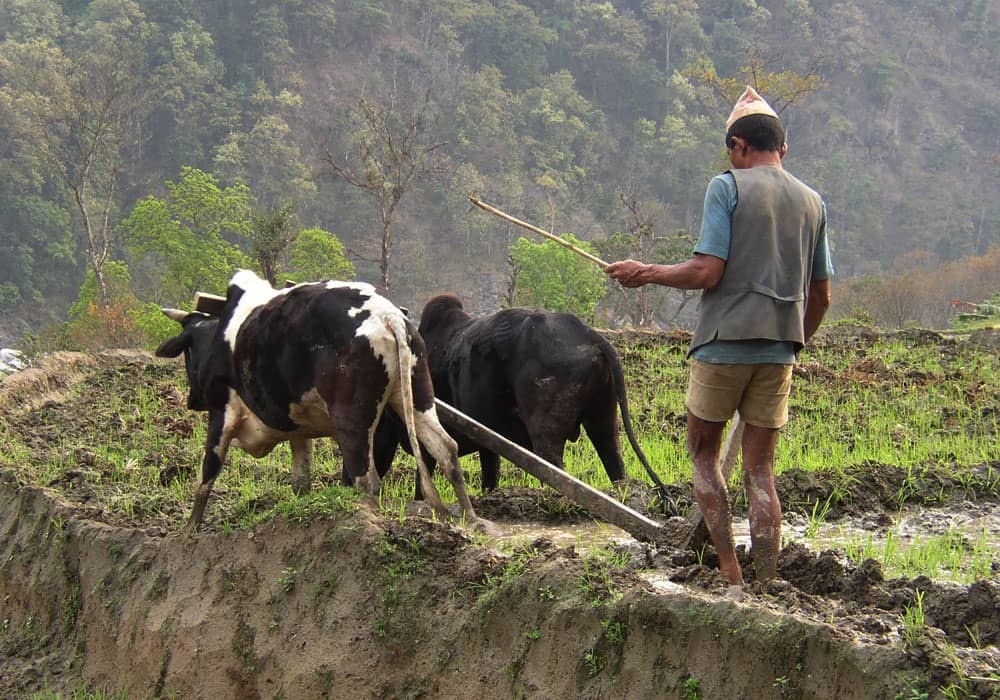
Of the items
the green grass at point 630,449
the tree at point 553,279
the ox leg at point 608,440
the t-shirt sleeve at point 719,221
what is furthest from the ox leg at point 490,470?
the tree at point 553,279

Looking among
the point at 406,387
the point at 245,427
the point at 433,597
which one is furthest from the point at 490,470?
the point at 433,597

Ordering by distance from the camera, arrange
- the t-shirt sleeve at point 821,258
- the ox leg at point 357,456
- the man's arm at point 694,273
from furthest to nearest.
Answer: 1. the ox leg at point 357,456
2. the t-shirt sleeve at point 821,258
3. the man's arm at point 694,273

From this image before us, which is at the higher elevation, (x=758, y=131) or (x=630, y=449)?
(x=758, y=131)

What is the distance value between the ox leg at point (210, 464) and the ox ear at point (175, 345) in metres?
0.68

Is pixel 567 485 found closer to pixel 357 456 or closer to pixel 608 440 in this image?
pixel 357 456

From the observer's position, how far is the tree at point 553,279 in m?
33.5

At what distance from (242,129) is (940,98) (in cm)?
4783

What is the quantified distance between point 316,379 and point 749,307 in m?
2.57

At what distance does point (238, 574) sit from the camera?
5.66 m

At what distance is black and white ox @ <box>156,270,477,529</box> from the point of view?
18.8 ft

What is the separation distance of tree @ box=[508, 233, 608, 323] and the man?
28.4m

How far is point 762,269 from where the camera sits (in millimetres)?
4223

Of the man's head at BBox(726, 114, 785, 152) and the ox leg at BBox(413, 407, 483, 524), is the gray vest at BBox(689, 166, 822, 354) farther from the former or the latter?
the ox leg at BBox(413, 407, 483, 524)

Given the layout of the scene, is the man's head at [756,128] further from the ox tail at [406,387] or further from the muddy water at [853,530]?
the ox tail at [406,387]
